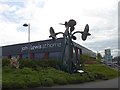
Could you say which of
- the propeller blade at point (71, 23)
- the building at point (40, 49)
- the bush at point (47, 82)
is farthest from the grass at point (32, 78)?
the building at point (40, 49)

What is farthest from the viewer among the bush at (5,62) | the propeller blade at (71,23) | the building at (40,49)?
the building at (40,49)

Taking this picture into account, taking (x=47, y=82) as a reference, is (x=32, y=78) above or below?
above

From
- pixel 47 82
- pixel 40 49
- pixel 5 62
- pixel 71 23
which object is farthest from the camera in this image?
pixel 40 49

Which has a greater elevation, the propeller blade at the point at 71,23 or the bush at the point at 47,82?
the propeller blade at the point at 71,23

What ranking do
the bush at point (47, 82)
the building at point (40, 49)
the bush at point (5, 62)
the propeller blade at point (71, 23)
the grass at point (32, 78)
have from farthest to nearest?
the building at point (40, 49), the propeller blade at point (71, 23), the bush at point (5, 62), the bush at point (47, 82), the grass at point (32, 78)

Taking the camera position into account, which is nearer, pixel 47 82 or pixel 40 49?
pixel 47 82

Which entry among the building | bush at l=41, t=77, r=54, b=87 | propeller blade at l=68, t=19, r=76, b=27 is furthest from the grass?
the building

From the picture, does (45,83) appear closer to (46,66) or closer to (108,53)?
(46,66)

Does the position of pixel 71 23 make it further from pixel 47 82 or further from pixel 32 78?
pixel 32 78

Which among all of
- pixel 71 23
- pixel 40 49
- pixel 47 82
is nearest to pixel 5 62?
pixel 71 23

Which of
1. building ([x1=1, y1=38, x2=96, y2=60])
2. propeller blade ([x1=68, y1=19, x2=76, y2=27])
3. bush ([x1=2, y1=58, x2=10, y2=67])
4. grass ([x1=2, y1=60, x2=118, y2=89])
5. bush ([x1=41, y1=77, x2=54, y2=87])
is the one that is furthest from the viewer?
building ([x1=1, y1=38, x2=96, y2=60])

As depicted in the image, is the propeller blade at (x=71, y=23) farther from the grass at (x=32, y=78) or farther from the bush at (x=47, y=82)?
the bush at (x=47, y=82)

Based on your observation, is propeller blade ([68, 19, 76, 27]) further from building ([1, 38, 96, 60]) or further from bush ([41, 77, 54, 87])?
building ([1, 38, 96, 60])

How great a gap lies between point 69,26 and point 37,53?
117ft
